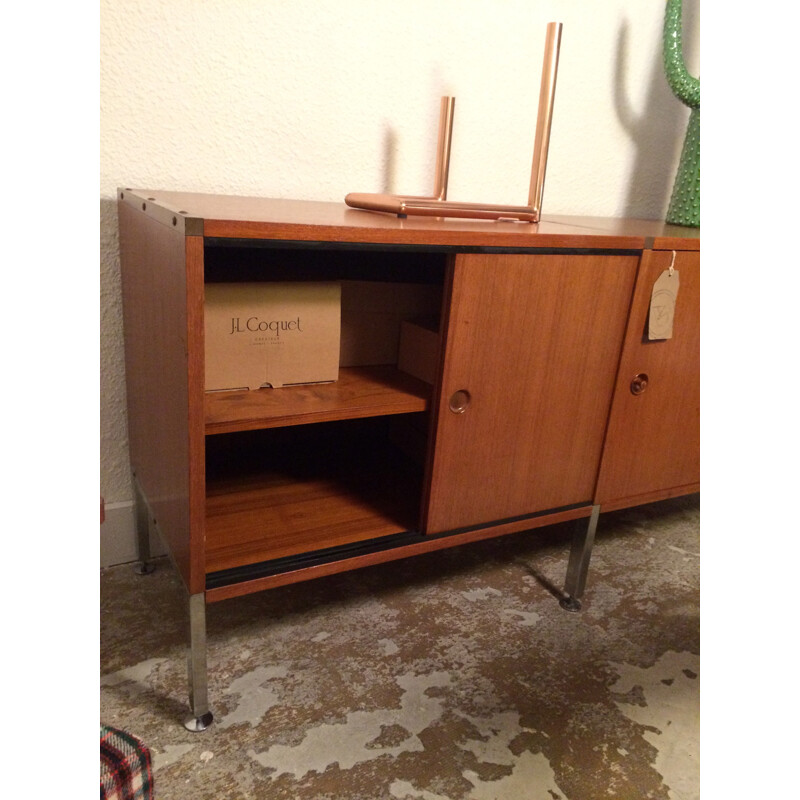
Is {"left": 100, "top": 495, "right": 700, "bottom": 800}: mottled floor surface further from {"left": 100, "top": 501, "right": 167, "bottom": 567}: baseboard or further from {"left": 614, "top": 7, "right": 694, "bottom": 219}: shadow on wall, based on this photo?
{"left": 614, "top": 7, "right": 694, "bottom": 219}: shadow on wall

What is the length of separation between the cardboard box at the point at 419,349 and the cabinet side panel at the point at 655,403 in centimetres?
39

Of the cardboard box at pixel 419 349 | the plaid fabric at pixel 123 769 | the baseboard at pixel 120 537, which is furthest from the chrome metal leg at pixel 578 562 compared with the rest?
the plaid fabric at pixel 123 769

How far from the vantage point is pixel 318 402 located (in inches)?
44.3

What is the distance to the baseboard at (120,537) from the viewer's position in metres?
1.48

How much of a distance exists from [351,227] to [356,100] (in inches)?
26.1

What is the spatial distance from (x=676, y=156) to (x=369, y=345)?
1.25m

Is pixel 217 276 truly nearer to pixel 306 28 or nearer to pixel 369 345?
pixel 369 345

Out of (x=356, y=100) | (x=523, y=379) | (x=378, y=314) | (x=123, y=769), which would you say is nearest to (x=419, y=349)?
(x=378, y=314)

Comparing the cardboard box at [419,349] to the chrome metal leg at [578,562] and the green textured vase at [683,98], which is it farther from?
the green textured vase at [683,98]

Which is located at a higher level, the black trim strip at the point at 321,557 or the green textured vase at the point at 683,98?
the green textured vase at the point at 683,98

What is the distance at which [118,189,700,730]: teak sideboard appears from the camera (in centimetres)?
99

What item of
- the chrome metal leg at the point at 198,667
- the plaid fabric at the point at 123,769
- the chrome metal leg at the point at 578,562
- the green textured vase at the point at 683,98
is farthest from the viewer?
the green textured vase at the point at 683,98
